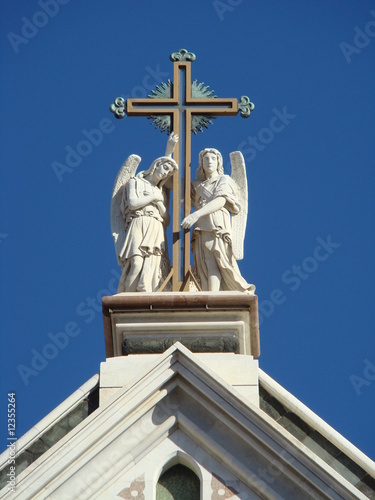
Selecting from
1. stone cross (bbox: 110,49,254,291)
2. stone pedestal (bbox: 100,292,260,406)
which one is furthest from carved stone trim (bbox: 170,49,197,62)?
stone pedestal (bbox: 100,292,260,406)

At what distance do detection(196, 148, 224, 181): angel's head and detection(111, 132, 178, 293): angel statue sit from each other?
39cm

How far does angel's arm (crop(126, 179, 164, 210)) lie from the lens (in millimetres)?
22922

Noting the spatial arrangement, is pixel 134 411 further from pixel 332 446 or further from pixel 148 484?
pixel 332 446

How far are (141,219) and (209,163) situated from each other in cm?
123

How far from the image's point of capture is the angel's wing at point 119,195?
23.1 metres

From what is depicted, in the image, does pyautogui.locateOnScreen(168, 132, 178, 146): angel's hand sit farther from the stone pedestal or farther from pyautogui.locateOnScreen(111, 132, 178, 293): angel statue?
the stone pedestal

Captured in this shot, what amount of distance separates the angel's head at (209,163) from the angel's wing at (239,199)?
0.63 feet

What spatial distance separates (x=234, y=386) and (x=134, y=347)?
4.73 ft

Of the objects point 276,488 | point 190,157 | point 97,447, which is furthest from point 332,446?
point 190,157

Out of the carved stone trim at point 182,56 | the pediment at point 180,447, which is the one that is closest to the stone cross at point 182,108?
the carved stone trim at point 182,56

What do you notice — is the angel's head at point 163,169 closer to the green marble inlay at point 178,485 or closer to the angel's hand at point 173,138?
the angel's hand at point 173,138

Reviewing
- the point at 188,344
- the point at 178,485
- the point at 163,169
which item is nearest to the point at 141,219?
the point at 163,169

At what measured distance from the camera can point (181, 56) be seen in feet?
79.7

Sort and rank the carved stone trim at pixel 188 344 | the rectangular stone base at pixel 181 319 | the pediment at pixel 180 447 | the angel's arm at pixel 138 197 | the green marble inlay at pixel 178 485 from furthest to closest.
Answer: the angel's arm at pixel 138 197 < the rectangular stone base at pixel 181 319 < the carved stone trim at pixel 188 344 < the green marble inlay at pixel 178 485 < the pediment at pixel 180 447
